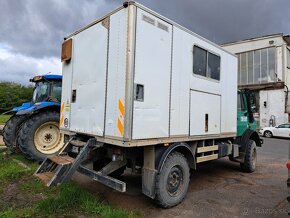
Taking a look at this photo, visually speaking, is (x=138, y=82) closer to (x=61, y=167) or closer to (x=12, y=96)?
(x=61, y=167)

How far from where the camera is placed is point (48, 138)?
7977mm

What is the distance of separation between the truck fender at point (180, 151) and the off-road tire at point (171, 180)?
12cm

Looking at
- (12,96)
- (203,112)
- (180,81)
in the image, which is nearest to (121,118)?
(180,81)

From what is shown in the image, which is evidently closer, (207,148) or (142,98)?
(142,98)

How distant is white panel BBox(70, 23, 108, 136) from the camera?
482 centimetres

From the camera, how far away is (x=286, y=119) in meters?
24.9

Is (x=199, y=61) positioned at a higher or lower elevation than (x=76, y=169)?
higher

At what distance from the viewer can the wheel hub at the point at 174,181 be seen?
4.95 meters

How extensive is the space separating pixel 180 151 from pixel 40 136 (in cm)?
453

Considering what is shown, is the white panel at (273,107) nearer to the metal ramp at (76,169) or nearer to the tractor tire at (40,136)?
the tractor tire at (40,136)

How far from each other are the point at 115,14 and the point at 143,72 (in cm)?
115

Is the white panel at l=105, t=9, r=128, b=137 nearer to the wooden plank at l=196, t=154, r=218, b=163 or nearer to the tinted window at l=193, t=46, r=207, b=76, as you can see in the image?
the tinted window at l=193, t=46, r=207, b=76

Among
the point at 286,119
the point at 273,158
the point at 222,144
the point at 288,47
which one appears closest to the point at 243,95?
the point at 222,144

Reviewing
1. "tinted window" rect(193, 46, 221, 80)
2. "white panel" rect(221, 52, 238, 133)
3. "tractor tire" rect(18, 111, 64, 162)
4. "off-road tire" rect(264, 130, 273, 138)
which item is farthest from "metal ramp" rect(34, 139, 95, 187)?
"off-road tire" rect(264, 130, 273, 138)
